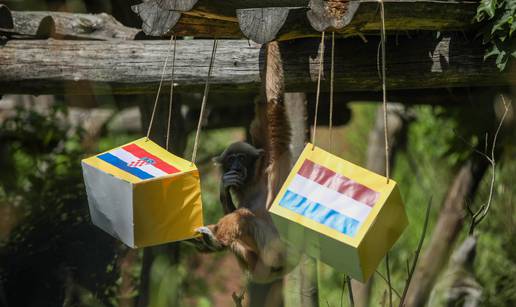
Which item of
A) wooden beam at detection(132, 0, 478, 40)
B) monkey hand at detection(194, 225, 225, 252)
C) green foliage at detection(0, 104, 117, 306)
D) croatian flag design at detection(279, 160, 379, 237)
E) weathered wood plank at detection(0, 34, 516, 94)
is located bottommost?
green foliage at detection(0, 104, 117, 306)

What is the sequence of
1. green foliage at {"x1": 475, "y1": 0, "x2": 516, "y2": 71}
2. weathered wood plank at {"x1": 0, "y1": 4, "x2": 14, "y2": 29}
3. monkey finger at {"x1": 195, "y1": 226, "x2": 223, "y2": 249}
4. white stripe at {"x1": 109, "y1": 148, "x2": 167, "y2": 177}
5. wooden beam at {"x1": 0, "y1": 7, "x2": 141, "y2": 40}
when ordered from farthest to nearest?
1. wooden beam at {"x1": 0, "y1": 7, "x2": 141, "y2": 40}
2. weathered wood plank at {"x1": 0, "y1": 4, "x2": 14, "y2": 29}
3. monkey finger at {"x1": 195, "y1": 226, "x2": 223, "y2": 249}
4. green foliage at {"x1": 475, "y1": 0, "x2": 516, "y2": 71}
5. white stripe at {"x1": 109, "y1": 148, "x2": 167, "y2": 177}

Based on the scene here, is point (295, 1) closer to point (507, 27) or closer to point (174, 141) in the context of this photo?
point (507, 27)

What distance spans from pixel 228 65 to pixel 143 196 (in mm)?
1796

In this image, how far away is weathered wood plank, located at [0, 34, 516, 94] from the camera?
4.16m

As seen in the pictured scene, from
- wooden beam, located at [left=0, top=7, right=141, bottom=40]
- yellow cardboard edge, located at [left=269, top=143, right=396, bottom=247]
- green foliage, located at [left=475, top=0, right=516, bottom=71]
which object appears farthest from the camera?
wooden beam, located at [left=0, top=7, right=141, bottom=40]

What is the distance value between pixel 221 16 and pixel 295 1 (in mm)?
426

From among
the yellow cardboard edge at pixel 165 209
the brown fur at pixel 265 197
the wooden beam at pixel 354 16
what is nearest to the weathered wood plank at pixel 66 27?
the brown fur at pixel 265 197

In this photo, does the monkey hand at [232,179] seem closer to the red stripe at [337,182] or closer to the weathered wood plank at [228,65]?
the weathered wood plank at [228,65]

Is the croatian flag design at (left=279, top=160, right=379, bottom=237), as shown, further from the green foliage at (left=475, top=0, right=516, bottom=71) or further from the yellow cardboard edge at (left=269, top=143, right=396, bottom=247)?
the green foliage at (left=475, top=0, right=516, bottom=71)

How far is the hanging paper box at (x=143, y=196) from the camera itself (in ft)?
9.75

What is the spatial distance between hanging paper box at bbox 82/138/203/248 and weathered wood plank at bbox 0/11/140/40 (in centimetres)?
233

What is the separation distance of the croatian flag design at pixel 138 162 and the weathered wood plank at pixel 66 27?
224 cm

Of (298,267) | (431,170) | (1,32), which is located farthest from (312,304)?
(431,170)

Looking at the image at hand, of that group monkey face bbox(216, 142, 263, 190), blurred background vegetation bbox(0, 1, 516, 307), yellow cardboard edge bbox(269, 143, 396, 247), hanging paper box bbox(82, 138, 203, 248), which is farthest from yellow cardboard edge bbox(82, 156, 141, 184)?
monkey face bbox(216, 142, 263, 190)
